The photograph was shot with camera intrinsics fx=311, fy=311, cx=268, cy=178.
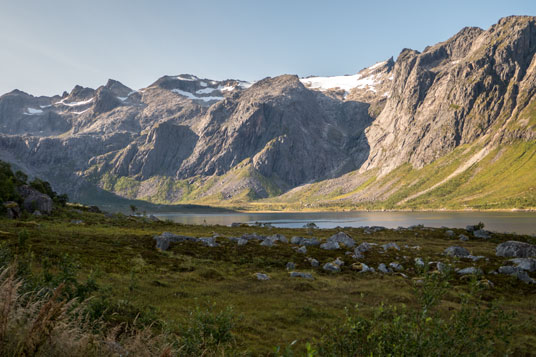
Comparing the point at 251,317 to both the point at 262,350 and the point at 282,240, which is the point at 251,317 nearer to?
the point at 262,350

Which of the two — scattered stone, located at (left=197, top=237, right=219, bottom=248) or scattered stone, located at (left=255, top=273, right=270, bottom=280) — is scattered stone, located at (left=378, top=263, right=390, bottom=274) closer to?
scattered stone, located at (left=255, top=273, right=270, bottom=280)

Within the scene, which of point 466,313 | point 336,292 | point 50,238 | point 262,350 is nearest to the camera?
point 466,313

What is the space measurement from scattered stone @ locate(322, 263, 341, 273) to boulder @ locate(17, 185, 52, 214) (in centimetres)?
6796

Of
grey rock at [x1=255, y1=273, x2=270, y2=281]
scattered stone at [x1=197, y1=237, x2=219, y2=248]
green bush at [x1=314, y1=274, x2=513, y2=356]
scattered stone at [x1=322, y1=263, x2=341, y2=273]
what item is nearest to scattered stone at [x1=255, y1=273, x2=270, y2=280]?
grey rock at [x1=255, y1=273, x2=270, y2=281]

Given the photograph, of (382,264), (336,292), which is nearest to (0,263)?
(336,292)

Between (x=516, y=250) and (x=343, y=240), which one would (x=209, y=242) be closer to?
(x=343, y=240)

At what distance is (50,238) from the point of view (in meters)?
36.7

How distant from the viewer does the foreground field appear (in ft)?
49.2

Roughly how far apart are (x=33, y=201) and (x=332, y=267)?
70.3m

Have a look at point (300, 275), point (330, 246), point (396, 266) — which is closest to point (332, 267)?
point (300, 275)

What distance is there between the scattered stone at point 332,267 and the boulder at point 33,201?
68.0 metres

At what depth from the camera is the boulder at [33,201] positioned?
7008 centimetres

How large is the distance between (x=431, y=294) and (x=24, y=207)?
8451 centimetres

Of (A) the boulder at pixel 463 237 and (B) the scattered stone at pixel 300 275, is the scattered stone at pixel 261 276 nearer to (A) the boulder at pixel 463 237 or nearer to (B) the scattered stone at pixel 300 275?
(B) the scattered stone at pixel 300 275
